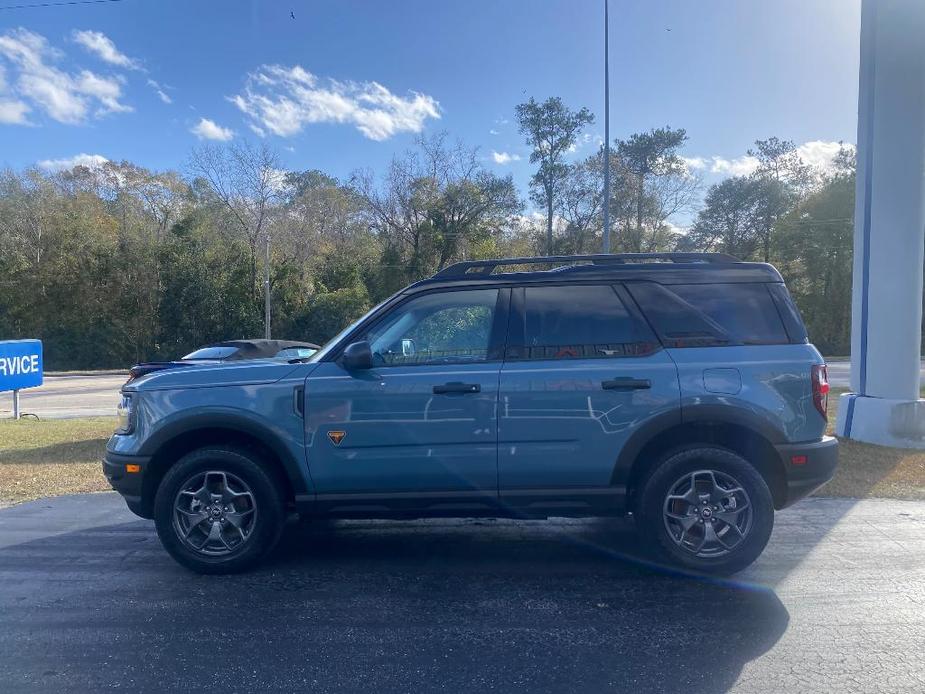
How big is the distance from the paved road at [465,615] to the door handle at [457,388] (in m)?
1.25

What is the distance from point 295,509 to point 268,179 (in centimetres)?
3443

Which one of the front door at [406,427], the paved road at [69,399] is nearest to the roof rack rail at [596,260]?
the front door at [406,427]

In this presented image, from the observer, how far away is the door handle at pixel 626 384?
431cm

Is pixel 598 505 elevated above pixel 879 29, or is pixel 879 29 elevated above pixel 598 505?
pixel 879 29

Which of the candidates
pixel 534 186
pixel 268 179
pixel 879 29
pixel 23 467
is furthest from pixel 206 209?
pixel 879 29

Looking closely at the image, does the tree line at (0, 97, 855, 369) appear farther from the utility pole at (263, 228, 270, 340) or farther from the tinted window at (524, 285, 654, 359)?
the tinted window at (524, 285, 654, 359)

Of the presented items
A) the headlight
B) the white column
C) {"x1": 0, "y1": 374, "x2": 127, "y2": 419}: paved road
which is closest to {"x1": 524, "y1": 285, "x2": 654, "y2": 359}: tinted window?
the headlight

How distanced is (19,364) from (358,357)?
11.6 meters

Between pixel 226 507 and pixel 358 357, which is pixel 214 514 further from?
pixel 358 357

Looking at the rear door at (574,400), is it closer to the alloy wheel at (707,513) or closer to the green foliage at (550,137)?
the alloy wheel at (707,513)

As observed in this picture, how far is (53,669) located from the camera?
334cm

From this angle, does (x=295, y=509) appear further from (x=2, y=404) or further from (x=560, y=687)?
(x=2, y=404)

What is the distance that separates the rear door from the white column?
19.1ft

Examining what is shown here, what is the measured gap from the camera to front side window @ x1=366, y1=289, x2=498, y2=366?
177 inches
